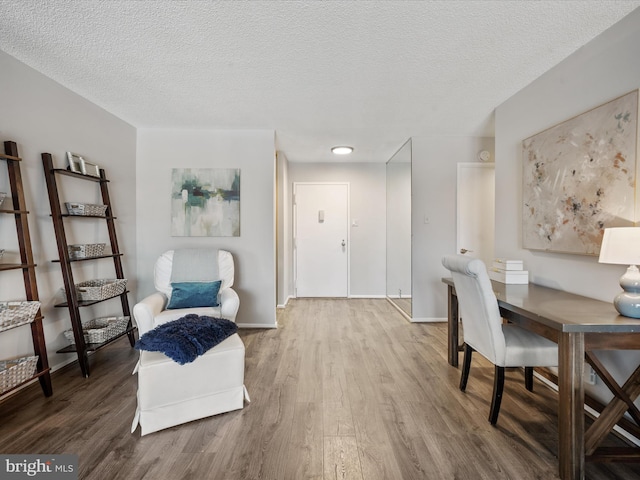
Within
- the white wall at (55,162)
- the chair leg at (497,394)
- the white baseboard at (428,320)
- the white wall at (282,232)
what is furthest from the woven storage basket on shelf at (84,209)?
→ the white baseboard at (428,320)

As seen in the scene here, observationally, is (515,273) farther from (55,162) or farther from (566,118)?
(55,162)

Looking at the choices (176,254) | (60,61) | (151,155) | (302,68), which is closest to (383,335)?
(176,254)

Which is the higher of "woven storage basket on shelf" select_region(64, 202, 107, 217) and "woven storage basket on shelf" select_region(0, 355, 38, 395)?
"woven storage basket on shelf" select_region(64, 202, 107, 217)

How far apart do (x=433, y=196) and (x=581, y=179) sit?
183 centimetres

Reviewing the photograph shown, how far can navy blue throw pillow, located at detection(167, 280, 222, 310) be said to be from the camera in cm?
272

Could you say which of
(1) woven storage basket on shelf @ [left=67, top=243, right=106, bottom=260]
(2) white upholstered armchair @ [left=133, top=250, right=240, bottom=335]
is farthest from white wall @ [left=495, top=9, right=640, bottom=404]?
(1) woven storage basket on shelf @ [left=67, top=243, right=106, bottom=260]

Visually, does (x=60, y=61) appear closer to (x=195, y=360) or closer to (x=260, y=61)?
(x=260, y=61)

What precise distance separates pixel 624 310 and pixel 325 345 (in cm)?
224

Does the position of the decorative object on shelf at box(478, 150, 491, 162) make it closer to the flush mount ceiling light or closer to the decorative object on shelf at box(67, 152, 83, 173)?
the flush mount ceiling light

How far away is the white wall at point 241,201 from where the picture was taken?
3.55 m

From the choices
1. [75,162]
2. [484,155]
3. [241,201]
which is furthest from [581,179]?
[75,162]

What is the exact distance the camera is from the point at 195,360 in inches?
69.1

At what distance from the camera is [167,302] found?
286 centimetres

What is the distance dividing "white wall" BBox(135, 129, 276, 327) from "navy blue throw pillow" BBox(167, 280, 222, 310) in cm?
74
